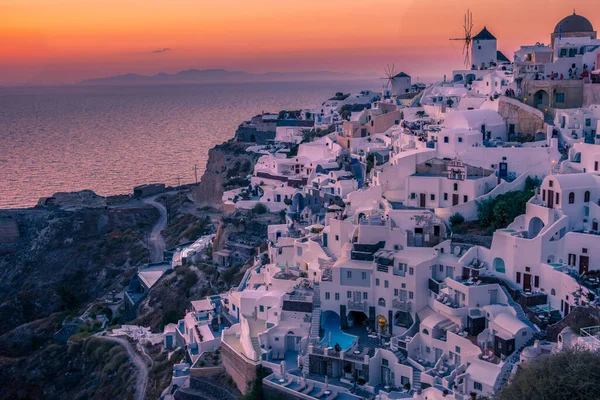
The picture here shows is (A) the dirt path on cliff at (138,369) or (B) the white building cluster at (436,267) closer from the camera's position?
(B) the white building cluster at (436,267)

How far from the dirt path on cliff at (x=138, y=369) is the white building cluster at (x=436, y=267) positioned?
5.74 feet

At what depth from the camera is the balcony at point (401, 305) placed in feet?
74.1

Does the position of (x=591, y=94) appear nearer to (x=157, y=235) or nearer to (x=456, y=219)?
(x=456, y=219)

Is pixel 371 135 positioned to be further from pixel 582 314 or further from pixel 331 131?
pixel 582 314

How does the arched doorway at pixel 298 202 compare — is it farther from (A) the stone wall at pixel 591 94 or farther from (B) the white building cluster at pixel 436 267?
(A) the stone wall at pixel 591 94

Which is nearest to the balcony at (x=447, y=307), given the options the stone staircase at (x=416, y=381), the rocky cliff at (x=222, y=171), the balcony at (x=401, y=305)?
the balcony at (x=401, y=305)

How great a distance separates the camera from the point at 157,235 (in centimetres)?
5209

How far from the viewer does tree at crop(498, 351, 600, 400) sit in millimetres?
14336

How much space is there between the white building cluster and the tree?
266cm

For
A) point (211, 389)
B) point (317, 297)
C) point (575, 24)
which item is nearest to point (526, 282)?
point (317, 297)

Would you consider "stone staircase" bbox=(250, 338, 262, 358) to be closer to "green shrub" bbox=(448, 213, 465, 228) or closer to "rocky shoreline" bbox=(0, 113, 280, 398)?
"rocky shoreline" bbox=(0, 113, 280, 398)

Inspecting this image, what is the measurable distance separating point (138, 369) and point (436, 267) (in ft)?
44.4

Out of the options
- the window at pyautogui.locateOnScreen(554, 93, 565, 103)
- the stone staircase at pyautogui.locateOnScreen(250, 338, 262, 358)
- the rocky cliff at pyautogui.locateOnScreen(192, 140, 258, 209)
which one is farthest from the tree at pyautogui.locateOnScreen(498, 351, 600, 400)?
the rocky cliff at pyautogui.locateOnScreen(192, 140, 258, 209)

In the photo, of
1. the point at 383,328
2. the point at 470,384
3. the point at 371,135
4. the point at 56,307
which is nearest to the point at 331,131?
the point at 371,135
